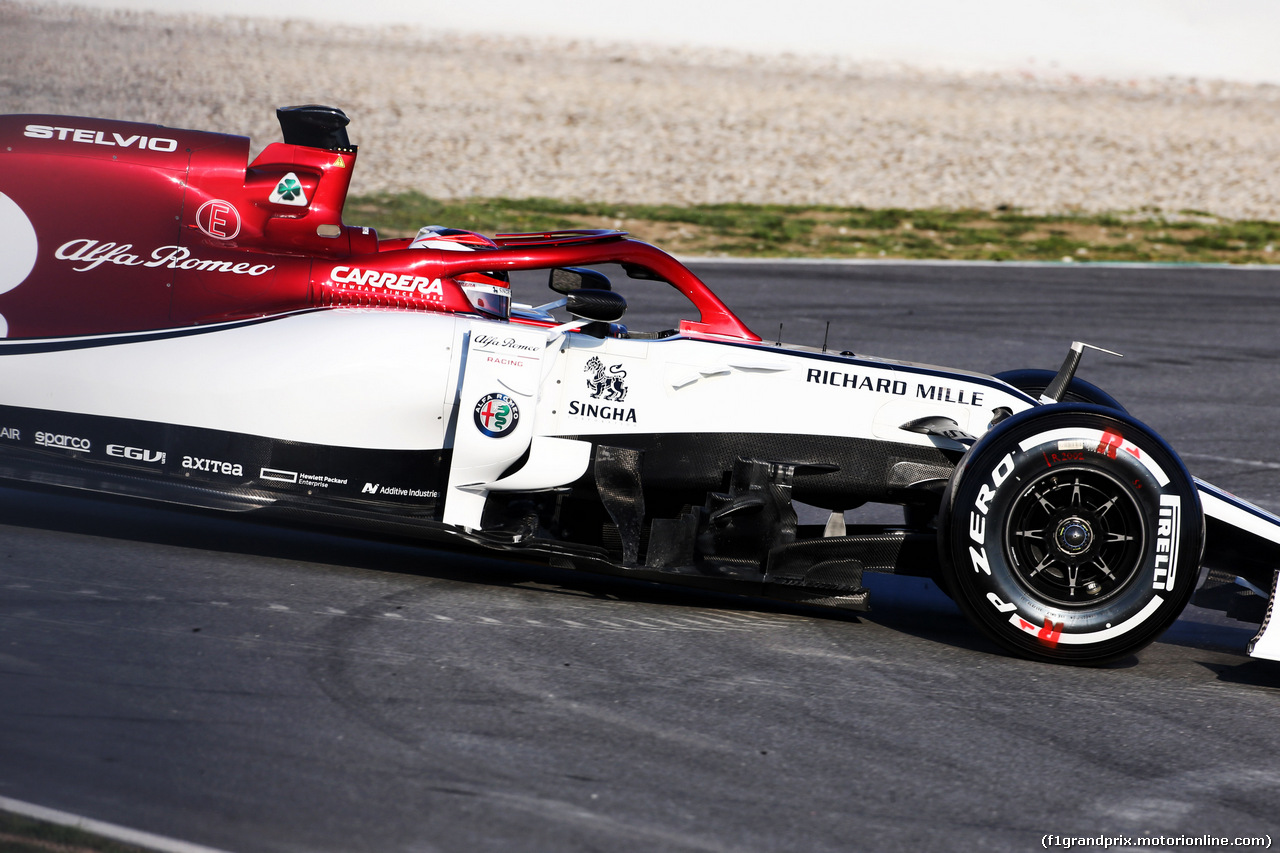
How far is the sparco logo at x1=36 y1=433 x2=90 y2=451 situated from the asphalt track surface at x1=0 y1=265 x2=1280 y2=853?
41cm

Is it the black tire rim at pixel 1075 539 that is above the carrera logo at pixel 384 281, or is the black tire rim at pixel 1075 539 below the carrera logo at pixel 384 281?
below

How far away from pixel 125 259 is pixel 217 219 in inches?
16.2

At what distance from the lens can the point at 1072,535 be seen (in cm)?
506

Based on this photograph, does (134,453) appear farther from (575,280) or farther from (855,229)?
(855,229)

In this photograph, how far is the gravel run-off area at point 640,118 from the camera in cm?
2103

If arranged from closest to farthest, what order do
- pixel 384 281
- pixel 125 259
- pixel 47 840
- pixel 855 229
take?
pixel 47 840
pixel 125 259
pixel 384 281
pixel 855 229

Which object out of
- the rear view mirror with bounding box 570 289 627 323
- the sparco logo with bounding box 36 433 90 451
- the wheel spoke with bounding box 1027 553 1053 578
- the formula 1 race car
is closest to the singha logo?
the formula 1 race car

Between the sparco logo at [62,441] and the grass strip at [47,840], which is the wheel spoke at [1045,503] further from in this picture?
the sparco logo at [62,441]

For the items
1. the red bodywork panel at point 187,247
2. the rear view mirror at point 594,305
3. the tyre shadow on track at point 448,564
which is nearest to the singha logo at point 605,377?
the rear view mirror at point 594,305

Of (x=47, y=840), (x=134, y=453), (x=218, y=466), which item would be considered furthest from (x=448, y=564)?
(x=47, y=840)

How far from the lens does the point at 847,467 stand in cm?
548

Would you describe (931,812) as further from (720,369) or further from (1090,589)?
(720,369)

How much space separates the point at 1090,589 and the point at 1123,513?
310mm

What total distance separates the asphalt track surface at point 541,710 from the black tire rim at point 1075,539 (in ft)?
1.07
